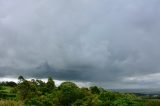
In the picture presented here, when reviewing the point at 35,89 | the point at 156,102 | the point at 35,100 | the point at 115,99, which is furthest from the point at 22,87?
the point at 156,102

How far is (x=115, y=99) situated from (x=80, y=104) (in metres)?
9.71

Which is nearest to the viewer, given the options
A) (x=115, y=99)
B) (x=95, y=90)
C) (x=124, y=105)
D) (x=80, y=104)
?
(x=80, y=104)

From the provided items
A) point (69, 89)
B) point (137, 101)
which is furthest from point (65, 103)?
point (137, 101)

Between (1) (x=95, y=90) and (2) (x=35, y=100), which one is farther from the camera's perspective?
(1) (x=95, y=90)

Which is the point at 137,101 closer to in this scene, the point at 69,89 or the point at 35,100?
the point at 69,89

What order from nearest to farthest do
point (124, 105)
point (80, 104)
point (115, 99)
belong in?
1. point (80, 104)
2. point (124, 105)
3. point (115, 99)

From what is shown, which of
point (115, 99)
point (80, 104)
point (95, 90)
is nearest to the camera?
point (80, 104)

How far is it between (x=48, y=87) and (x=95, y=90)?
9.12 metres

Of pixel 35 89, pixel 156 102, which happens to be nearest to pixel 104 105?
pixel 156 102

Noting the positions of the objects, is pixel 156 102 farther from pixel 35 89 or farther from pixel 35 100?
pixel 35 89

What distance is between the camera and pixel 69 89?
5644 cm

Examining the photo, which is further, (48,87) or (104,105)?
(48,87)

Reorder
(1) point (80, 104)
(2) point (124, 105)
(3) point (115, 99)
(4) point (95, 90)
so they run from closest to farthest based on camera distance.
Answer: (1) point (80, 104), (2) point (124, 105), (3) point (115, 99), (4) point (95, 90)

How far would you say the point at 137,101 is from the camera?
60188mm
